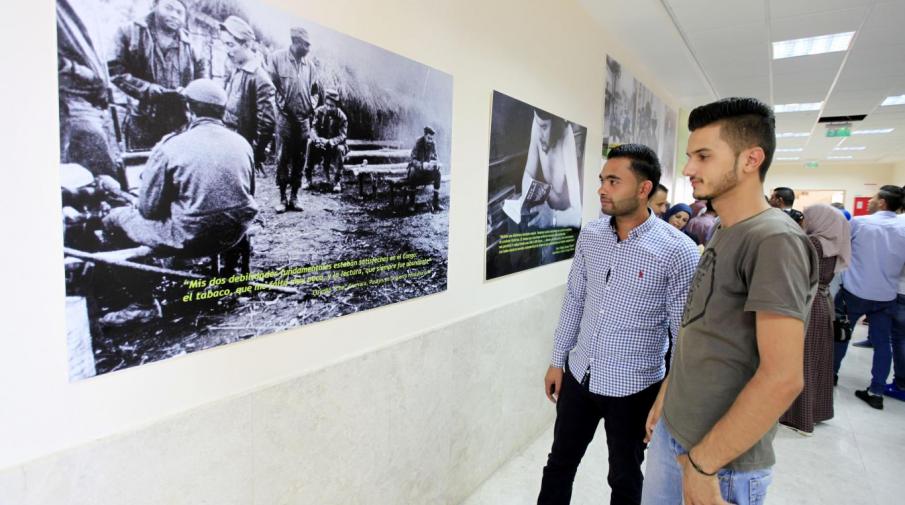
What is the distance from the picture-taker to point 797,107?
6.64 m

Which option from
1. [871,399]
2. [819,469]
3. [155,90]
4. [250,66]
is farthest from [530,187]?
[871,399]

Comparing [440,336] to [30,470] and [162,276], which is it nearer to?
[162,276]

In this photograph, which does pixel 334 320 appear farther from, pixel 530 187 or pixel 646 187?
pixel 530 187

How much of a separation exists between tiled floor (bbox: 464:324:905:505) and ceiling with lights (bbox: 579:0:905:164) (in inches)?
114

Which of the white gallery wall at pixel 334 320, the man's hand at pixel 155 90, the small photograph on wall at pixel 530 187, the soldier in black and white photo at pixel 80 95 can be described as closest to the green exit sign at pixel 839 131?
the white gallery wall at pixel 334 320

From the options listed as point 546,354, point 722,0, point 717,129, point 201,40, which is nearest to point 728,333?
point 717,129

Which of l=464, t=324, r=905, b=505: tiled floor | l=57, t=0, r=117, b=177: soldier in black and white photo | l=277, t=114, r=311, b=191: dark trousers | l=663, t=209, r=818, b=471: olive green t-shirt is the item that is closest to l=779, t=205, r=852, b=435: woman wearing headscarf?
l=464, t=324, r=905, b=505: tiled floor

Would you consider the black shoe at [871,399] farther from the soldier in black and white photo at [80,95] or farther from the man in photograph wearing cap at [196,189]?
the soldier in black and white photo at [80,95]

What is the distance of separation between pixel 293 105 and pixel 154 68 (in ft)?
1.19

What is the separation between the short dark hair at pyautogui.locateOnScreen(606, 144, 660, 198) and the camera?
1.80 m

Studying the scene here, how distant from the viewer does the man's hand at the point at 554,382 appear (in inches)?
79.4

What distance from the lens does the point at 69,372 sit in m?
0.98

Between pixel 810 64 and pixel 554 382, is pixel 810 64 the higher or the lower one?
the higher one

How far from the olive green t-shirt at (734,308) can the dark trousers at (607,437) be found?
1.42ft
